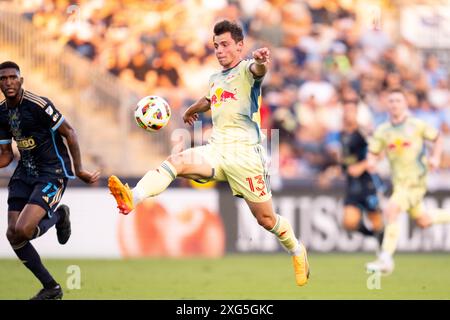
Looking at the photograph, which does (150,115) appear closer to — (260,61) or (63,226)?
(260,61)

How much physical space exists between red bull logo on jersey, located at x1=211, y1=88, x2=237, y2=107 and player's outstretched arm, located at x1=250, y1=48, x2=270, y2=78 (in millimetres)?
328

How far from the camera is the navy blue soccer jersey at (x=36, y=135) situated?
941cm

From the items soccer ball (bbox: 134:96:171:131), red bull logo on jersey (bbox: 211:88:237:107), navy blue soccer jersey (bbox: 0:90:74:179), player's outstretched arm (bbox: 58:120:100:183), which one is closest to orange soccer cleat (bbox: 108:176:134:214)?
soccer ball (bbox: 134:96:171:131)

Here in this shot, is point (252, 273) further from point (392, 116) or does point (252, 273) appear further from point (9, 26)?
point (9, 26)

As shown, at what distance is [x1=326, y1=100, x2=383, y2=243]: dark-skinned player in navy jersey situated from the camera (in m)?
14.3

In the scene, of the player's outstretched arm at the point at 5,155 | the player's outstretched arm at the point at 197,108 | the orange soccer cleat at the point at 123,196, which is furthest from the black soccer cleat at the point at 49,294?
the player's outstretched arm at the point at 197,108

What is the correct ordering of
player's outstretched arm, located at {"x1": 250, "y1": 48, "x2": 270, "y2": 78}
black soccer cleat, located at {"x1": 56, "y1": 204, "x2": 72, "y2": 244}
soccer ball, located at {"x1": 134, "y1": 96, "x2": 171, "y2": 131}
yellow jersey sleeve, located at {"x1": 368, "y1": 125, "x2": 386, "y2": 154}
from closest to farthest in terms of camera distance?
player's outstretched arm, located at {"x1": 250, "y1": 48, "x2": 270, "y2": 78} < soccer ball, located at {"x1": 134, "y1": 96, "x2": 171, "y2": 131} < black soccer cleat, located at {"x1": 56, "y1": 204, "x2": 72, "y2": 244} < yellow jersey sleeve, located at {"x1": 368, "y1": 125, "x2": 386, "y2": 154}

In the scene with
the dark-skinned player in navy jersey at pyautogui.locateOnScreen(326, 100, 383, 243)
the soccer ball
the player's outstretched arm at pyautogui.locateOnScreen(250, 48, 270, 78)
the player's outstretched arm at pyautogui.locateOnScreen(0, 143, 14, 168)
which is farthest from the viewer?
the dark-skinned player in navy jersey at pyautogui.locateOnScreen(326, 100, 383, 243)

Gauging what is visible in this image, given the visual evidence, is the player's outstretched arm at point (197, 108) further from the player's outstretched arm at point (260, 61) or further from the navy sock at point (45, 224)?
the navy sock at point (45, 224)

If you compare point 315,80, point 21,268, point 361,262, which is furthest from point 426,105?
point 21,268

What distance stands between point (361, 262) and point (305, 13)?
579 cm

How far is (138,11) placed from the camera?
1770 cm

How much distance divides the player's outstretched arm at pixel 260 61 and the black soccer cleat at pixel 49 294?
2836 mm

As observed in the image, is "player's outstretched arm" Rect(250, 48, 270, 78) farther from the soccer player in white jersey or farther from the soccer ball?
the soccer ball
